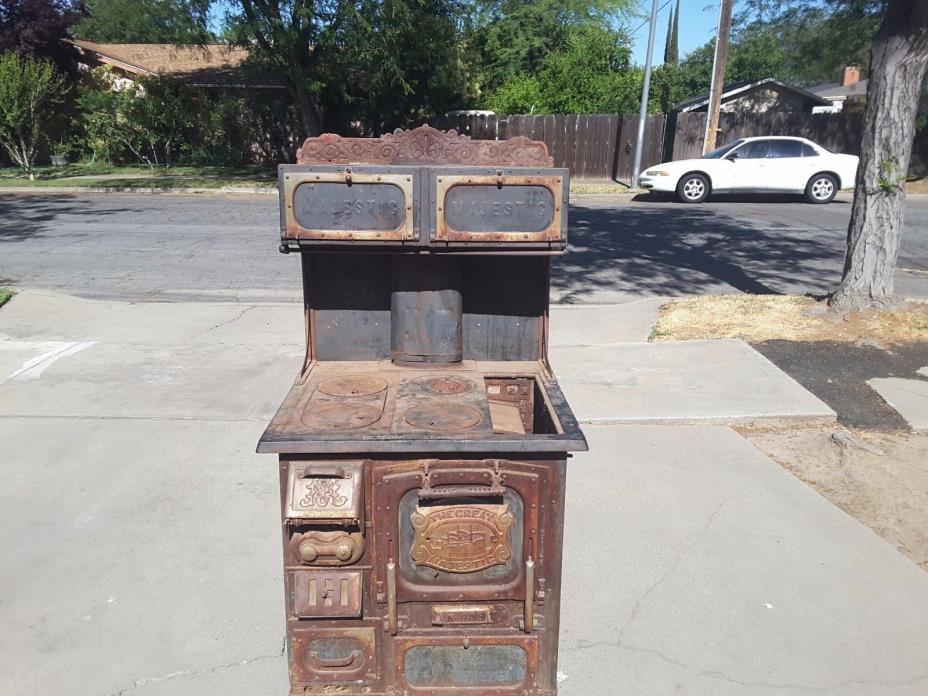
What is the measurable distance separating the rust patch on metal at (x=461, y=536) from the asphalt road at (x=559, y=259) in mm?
6602

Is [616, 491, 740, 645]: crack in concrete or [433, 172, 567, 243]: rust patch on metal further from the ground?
[433, 172, 567, 243]: rust patch on metal

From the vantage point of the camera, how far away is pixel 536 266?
12.4ft

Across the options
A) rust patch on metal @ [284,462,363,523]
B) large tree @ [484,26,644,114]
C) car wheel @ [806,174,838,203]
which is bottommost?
rust patch on metal @ [284,462,363,523]

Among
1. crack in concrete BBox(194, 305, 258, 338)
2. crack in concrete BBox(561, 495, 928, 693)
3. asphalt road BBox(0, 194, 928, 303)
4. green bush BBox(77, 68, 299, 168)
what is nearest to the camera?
crack in concrete BBox(561, 495, 928, 693)

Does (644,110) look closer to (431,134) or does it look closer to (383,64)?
(383,64)

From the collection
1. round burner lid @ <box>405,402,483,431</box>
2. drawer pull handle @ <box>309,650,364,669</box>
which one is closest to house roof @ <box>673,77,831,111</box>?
round burner lid @ <box>405,402,483,431</box>

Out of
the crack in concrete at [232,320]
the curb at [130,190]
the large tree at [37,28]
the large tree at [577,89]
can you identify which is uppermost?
the large tree at [37,28]

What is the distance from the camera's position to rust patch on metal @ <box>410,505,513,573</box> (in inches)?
108

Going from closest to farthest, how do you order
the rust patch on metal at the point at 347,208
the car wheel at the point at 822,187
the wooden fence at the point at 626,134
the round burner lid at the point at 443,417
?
1. the round burner lid at the point at 443,417
2. the rust patch on metal at the point at 347,208
3. the car wheel at the point at 822,187
4. the wooden fence at the point at 626,134

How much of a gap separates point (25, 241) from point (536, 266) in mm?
A: 11706

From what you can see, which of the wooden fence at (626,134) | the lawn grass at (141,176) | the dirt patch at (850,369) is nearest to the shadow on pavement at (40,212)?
the lawn grass at (141,176)

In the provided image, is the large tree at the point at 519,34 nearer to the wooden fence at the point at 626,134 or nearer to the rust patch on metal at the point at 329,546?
the wooden fence at the point at 626,134

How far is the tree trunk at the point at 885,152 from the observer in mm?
7055

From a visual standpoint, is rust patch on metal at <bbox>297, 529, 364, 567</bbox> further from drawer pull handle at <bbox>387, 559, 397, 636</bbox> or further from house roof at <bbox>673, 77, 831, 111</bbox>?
house roof at <bbox>673, 77, 831, 111</bbox>
